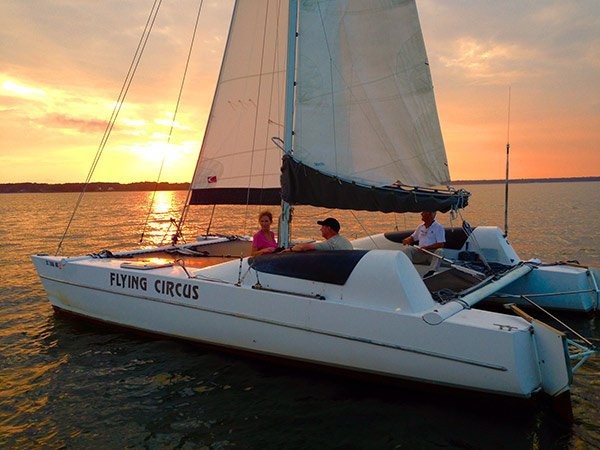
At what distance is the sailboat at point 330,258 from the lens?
17.3 ft

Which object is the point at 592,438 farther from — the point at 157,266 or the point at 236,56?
the point at 236,56

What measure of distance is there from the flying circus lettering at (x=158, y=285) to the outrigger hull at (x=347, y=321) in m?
0.02

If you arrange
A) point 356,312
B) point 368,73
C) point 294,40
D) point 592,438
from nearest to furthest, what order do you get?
point 592,438
point 356,312
point 294,40
point 368,73

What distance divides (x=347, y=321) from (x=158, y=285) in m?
3.45

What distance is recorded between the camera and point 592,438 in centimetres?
491

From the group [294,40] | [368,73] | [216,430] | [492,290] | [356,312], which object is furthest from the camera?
[368,73]

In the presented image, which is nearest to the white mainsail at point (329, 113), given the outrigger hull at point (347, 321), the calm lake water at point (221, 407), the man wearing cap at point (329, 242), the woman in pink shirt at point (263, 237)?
the man wearing cap at point (329, 242)

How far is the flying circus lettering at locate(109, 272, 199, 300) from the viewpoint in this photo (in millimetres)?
7020

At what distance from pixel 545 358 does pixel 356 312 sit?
2219 mm

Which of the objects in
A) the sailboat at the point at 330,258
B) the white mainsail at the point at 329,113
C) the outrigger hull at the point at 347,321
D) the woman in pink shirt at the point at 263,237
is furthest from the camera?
the woman in pink shirt at the point at 263,237

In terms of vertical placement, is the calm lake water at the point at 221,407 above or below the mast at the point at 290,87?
below

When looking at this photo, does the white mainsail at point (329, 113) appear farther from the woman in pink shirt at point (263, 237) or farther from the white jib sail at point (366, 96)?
the woman in pink shirt at point (263, 237)

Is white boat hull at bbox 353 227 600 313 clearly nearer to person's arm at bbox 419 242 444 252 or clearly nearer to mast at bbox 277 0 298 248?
person's arm at bbox 419 242 444 252

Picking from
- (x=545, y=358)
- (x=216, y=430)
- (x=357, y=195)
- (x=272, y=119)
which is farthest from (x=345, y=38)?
(x=216, y=430)
